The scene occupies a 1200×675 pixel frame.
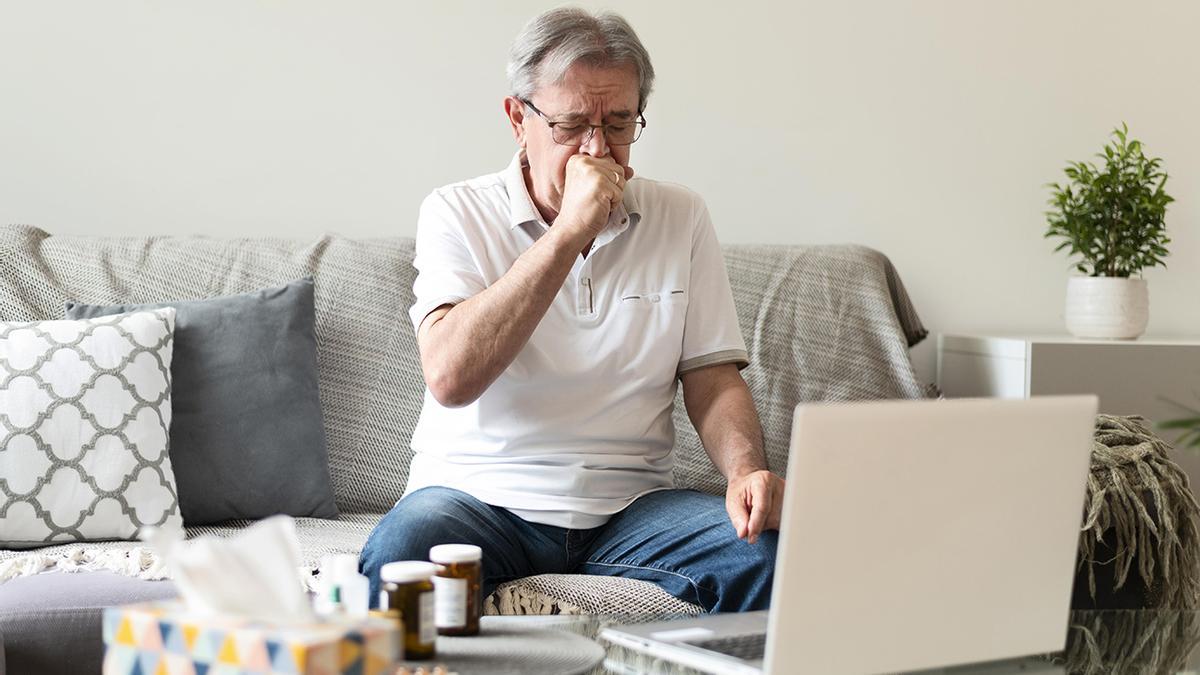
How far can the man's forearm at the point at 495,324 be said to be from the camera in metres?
1.64

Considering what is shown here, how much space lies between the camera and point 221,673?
0.81 m

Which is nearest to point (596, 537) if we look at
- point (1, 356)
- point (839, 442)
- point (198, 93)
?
point (839, 442)

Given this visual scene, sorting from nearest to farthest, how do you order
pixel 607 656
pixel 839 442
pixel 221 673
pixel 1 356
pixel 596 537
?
1. pixel 221 673
2. pixel 839 442
3. pixel 607 656
4. pixel 596 537
5. pixel 1 356

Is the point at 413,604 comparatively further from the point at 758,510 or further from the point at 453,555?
the point at 758,510

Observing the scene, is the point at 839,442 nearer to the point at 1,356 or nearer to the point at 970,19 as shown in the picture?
the point at 1,356

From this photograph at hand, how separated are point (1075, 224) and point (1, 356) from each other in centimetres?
195

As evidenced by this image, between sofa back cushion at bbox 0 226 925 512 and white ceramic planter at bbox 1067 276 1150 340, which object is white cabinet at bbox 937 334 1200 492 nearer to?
white ceramic planter at bbox 1067 276 1150 340

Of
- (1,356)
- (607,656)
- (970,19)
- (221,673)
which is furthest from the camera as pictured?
(970,19)

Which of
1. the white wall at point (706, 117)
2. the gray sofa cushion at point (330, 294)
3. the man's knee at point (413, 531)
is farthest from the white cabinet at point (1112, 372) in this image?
the man's knee at point (413, 531)

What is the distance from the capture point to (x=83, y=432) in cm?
184

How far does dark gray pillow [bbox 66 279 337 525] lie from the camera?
198 centimetres

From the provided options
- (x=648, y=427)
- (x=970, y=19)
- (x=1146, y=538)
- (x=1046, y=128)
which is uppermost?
(x=970, y=19)

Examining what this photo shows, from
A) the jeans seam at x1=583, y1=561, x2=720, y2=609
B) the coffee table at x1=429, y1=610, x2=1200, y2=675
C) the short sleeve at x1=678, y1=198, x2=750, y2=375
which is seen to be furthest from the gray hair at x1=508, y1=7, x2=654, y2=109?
the coffee table at x1=429, y1=610, x2=1200, y2=675

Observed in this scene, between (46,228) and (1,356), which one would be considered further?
(46,228)
